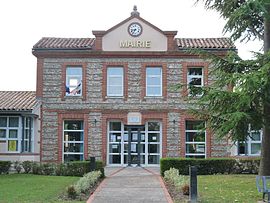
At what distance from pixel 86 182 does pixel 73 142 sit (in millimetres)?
12648

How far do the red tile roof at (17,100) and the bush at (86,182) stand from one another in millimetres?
9481

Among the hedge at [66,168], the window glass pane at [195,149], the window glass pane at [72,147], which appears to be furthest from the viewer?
the window glass pane at [72,147]

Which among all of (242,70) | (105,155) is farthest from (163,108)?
(242,70)

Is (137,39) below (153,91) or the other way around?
the other way around

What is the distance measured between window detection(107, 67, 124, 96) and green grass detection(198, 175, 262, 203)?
34.9ft

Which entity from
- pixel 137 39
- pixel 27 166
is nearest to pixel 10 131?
pixel 27 166

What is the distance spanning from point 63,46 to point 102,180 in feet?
37.7

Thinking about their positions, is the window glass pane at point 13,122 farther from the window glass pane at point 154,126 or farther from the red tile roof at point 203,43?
the red tile roof at point 203,43

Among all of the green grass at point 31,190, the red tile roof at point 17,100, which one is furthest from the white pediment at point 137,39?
the green grass at point 31,190

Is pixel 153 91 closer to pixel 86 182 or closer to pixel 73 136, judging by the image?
pixel 73 136

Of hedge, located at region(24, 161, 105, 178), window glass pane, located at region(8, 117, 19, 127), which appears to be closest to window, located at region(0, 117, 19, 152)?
window glass pane, located at region(8, 117, 19, 127)

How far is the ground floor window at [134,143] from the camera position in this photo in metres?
28.0

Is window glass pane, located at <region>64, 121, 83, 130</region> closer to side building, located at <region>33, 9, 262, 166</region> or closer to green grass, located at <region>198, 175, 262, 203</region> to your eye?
side building, located at <region>33, 9, 262, 166</region>

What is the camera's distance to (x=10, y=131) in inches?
1061
